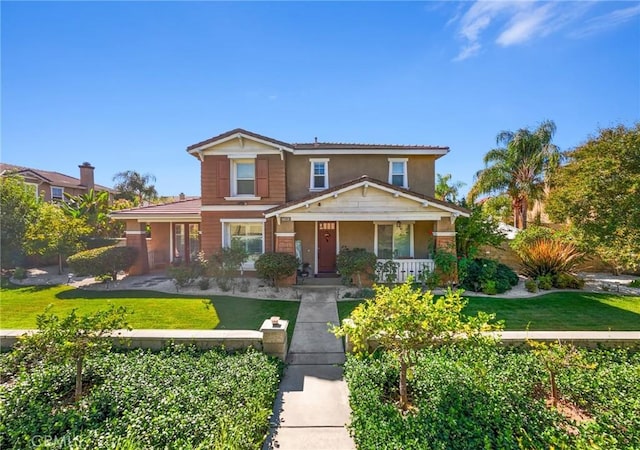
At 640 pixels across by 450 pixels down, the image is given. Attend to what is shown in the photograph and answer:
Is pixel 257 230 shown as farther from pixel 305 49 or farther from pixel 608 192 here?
pixel 608 192

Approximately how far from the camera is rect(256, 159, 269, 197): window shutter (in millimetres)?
14727

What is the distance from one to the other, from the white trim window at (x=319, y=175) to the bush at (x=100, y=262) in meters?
10.7

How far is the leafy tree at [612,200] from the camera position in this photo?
10.0 metres

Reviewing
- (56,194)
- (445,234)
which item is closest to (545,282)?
(445,234)

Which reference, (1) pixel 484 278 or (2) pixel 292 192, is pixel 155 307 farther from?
(1) pixel 484 278

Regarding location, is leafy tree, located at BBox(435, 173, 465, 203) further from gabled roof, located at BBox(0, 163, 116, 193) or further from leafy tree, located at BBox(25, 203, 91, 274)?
gabled roof, located at BBox(0, 163, 116, 193)

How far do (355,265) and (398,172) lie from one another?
654 cm

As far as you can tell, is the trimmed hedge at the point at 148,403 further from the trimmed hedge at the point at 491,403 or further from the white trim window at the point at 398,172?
the white trim window at the point at 398,172

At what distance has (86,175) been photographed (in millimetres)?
31906

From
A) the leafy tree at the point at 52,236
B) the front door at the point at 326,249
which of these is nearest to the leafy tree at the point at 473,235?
the front door at the point at 326,249

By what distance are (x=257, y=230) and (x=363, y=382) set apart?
11.3 metres

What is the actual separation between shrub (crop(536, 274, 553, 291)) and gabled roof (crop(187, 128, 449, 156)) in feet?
25.4

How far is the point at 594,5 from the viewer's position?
904cm

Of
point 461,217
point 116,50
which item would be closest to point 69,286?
point 116,50
